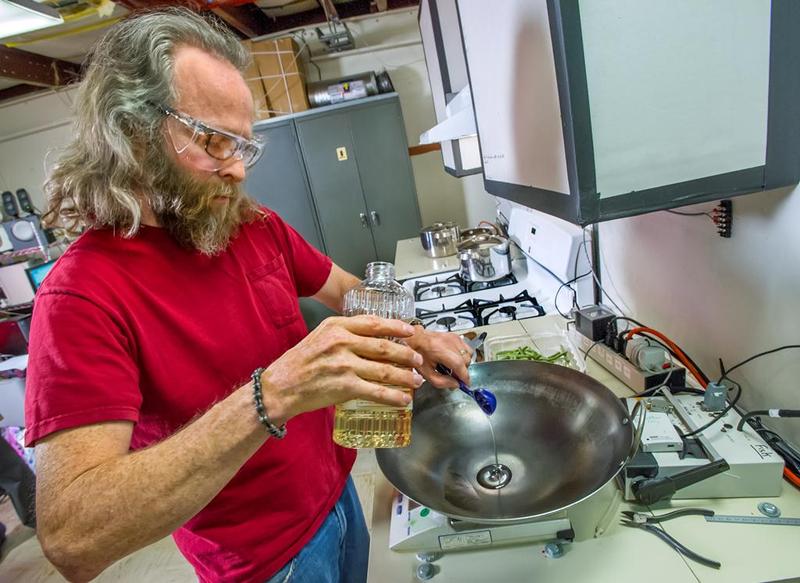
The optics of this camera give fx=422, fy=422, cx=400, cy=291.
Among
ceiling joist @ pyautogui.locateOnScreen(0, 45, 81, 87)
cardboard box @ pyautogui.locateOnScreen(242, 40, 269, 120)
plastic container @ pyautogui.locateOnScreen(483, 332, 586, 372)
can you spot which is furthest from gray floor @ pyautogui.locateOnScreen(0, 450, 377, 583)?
ceiling joist @ pyautogui.locateOnScreen(0, 45, 81, 87)

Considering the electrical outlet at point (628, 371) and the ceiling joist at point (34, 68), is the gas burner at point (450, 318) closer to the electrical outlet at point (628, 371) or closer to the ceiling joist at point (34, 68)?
the electrical outlet at point (628, 371)

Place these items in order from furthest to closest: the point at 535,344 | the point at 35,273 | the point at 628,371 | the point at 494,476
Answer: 1. the point at 35,273
2. the point at 535,344
3. the point at 628,371
4. the point at 494,476

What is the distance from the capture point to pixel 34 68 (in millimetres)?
3377

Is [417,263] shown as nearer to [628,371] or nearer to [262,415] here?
[628,371]

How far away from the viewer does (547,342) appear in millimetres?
1421

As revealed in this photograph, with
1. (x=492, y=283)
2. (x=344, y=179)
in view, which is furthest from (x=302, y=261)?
(x=344, y=179)

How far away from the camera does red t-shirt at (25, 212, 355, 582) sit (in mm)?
596

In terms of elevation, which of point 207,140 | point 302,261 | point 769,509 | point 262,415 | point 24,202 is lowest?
point 769,509

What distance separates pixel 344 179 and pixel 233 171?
2928mm

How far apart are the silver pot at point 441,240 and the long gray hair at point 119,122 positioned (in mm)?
2219

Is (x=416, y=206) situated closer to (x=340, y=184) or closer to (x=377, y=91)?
(x=340, y=184)

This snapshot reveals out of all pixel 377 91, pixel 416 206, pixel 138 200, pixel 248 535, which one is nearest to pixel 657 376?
pixel 248 535

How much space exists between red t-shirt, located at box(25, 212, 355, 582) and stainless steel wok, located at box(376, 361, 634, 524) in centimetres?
28

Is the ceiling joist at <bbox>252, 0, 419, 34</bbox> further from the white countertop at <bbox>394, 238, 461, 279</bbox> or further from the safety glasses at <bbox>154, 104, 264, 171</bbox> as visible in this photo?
the safety glasses at <bbox>154, 104, 264, 171</bbox>
